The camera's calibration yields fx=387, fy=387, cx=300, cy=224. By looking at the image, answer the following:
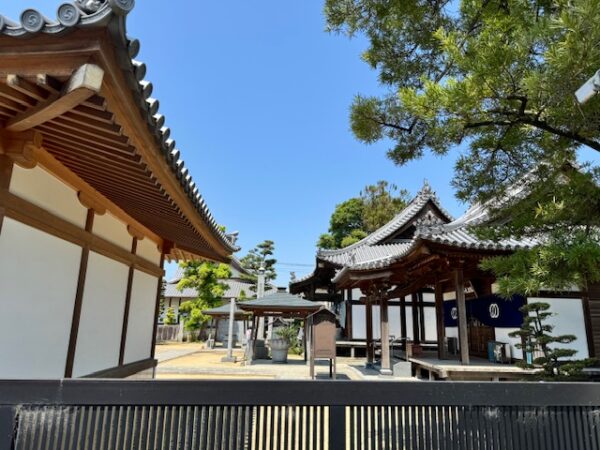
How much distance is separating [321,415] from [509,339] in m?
8.96

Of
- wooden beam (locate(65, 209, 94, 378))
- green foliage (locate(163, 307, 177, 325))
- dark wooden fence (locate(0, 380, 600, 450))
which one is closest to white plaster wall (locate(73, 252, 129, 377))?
wooden beam (locate(65, 209, 94, 378))

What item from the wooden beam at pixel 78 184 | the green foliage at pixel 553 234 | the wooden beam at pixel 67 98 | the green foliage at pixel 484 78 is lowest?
the green foliage at pixel 553 234

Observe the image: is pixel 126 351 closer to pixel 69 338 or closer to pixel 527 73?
pixel 69 338

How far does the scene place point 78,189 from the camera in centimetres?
364

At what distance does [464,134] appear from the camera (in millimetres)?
3197

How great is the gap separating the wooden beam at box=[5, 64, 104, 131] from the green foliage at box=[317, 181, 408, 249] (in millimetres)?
24320

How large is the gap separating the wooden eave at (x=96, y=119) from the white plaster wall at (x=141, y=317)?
7.42 ft

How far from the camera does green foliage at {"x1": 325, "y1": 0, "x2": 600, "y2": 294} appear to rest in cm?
246

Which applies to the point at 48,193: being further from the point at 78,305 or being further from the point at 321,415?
the point at 321,415

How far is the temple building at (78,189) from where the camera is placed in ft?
5.42

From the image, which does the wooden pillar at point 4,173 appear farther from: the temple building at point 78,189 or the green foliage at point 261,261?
the green foliage at point 261,261

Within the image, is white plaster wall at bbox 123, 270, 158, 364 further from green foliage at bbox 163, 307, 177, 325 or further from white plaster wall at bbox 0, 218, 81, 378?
green foliage at bbox 163, 307, 177, 325

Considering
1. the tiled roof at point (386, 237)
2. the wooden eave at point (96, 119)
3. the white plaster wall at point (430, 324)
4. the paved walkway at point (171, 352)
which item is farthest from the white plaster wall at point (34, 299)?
Answer: the white plaster wall at point (430, 324)

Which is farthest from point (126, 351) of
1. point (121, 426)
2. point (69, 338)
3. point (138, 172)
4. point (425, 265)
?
point (425, 265)
